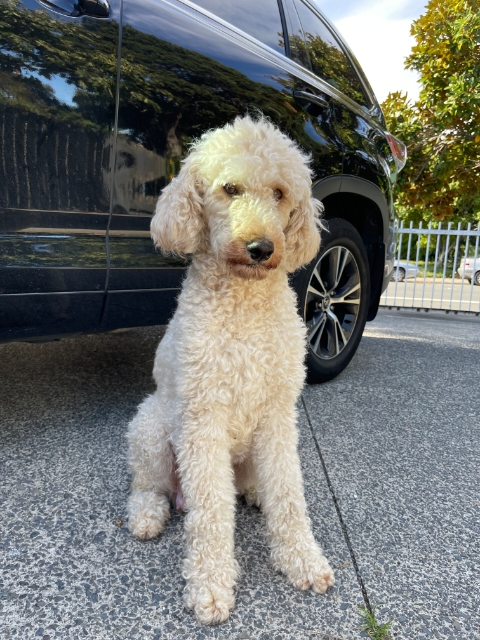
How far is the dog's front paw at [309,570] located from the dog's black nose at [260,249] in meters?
1.02

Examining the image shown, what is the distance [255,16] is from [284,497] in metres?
2.83

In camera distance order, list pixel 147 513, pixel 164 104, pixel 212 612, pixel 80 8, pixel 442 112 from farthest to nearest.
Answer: pixel 442 112, pixel 164 104, pixel 80 8, pixel 147 513, pixel 212 612

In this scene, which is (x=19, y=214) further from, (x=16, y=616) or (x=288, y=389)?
(x=16, y=616)

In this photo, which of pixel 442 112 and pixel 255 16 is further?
pixel 442 112

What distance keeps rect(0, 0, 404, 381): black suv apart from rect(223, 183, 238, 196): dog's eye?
0.78 metres

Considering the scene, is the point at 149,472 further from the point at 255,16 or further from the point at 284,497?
the point at 255,16

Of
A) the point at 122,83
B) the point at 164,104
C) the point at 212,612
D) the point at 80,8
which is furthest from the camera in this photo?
the point at 164,104

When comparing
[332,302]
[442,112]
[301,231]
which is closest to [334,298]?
[332,302]

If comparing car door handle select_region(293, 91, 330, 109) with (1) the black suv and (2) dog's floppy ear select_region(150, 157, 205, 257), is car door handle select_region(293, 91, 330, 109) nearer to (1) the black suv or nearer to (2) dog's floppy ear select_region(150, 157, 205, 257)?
(1) the black suv

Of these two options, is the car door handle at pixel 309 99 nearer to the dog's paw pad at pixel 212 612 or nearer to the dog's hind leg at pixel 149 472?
the dog's hind leg at pixel 149 472

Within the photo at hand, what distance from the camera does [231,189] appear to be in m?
1.67

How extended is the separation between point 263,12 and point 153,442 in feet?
9.07

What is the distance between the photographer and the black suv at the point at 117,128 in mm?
1909

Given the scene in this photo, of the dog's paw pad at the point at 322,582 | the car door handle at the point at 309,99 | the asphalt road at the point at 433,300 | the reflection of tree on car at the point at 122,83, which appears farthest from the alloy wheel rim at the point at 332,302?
the asphalt road at the point at 433,300
